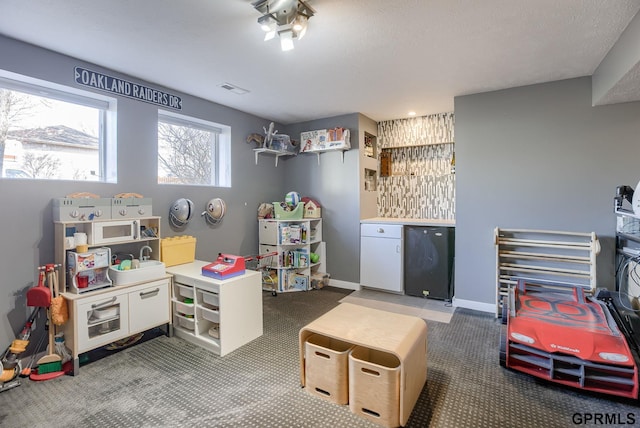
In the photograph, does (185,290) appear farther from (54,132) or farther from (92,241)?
(54,132)

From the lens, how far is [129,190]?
9.65 ft

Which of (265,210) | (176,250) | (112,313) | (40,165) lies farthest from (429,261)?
(40,165)

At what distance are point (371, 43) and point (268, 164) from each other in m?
2.65

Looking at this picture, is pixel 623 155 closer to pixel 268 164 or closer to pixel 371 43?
pixel 371 43

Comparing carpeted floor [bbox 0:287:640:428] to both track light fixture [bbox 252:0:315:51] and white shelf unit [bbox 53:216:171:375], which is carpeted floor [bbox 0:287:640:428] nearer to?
white shelf unit [bbox 53:216:171:375]

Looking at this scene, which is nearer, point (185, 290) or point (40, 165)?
point (40, 165)

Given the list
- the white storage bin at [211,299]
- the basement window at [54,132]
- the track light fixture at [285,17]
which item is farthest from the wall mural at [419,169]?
the basement window at [54,132]

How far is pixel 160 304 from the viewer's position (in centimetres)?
269

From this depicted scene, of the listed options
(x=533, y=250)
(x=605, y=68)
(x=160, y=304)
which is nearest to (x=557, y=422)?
(x=533, y=250)

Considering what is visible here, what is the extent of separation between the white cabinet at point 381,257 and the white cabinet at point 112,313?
8.19 feet

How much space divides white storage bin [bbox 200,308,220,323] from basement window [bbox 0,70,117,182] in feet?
4.92

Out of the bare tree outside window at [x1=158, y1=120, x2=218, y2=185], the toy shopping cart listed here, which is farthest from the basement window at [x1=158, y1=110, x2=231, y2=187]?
the toy shopping cart

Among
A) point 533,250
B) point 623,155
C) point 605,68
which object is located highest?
point 605,68

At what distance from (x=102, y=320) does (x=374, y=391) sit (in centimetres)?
206
